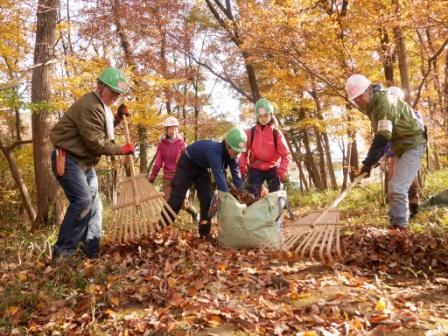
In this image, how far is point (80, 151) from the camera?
4.00 m

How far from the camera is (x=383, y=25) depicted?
254 inches

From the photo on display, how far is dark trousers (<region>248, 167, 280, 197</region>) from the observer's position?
5.97 m

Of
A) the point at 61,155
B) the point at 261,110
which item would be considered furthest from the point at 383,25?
the point at 61,155

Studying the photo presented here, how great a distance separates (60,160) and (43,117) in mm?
3701

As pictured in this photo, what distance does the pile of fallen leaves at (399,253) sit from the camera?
3.60 metres

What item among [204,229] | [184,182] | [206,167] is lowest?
[204,229]

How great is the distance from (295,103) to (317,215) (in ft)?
27.0

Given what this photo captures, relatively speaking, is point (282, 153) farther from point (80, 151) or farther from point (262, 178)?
point (80, 151)

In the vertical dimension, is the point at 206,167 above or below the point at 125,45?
below

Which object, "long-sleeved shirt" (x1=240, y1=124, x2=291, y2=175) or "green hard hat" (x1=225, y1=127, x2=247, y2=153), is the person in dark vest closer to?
"green hard hat" (x1=225, y1=127, x2=247, y2=153)

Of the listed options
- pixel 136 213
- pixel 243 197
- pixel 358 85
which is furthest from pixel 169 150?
pixel 358 85

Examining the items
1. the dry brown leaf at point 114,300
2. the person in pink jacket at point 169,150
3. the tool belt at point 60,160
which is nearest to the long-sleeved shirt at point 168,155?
the person in pink jacket at point 169,150

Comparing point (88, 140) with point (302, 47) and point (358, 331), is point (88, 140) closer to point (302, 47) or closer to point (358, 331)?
point (358, 331)

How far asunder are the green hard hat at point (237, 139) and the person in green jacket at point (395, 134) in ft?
4.31
